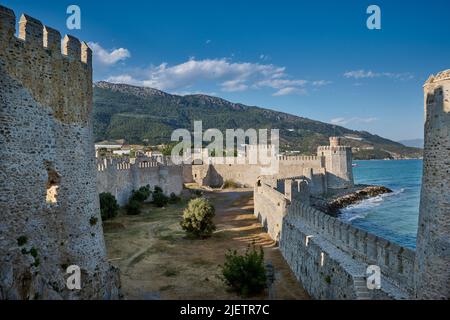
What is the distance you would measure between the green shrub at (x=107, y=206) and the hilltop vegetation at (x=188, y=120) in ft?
270

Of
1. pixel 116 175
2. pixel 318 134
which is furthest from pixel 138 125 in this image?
pixel 116 175

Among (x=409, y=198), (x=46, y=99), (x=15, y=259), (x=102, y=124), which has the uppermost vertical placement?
(x=102, y=124)

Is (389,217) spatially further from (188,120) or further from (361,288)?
(188,120)

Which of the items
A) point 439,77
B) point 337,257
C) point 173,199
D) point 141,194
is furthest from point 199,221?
point 439,77

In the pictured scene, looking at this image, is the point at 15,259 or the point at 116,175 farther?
the point at 116,175

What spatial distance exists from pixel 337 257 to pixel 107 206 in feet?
59.2

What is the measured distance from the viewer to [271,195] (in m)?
22.3

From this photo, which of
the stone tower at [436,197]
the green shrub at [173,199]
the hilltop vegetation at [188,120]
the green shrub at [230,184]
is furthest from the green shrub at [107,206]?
the hilltop vegetation at [188,120]

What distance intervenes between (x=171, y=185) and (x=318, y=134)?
13132cm

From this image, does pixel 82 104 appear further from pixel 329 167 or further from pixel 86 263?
pixel 329 167

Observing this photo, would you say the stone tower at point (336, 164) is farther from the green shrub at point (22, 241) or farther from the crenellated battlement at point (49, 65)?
the green shrub at point (22, 241)

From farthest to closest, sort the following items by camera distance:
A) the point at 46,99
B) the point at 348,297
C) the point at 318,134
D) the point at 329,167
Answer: the point at 318,134 < the point at 329,167 < the point at 348,297 < the point at 46,99

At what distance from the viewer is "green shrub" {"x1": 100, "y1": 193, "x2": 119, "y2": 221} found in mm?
24905
